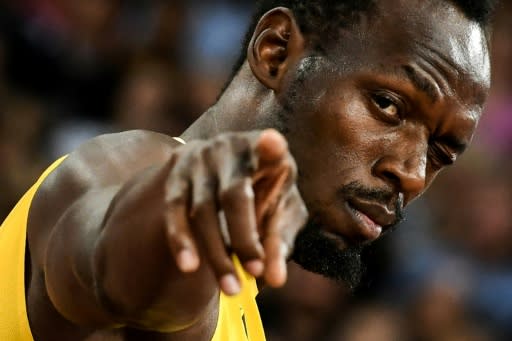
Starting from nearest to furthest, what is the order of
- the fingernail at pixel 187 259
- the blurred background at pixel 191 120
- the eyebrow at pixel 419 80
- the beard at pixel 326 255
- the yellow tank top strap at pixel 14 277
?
the fingernail at pixel 187 259 < the yellow tank top strap at pixel 14 277 < the eyebrow at pixel 419 80 < the beard at pixel 326 255 < the blurred background at pixel 191 120

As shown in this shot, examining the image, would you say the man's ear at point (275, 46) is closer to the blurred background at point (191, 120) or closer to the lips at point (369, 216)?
the lips at point (369, 216)

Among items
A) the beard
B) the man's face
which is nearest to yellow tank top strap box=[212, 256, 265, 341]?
the beard

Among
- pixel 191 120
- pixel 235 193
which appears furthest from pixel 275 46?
pixel 191 120

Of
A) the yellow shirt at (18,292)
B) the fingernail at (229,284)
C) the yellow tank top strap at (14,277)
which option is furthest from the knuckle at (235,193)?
the yellow tank top strap at (14,277)

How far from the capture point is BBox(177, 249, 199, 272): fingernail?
138 centimetres

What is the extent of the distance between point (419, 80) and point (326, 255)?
19.5 inches

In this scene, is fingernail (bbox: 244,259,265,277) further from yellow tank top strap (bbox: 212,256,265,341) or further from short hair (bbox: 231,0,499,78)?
short hair (bbox: 231,0,499,78)

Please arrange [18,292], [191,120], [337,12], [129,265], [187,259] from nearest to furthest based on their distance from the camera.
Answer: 1. [187,259]
2. [129,265]
3. [18,292]
4. [337,12]
5. [191,120]

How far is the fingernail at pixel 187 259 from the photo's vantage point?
1.38 metres

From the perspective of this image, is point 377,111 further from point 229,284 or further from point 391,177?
point 229,284

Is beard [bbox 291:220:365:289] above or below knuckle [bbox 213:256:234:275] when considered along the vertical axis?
below

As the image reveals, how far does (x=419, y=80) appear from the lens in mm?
2357

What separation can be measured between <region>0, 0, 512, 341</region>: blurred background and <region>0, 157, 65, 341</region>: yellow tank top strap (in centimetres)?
262

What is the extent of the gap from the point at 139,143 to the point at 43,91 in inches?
146
